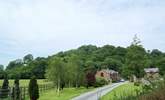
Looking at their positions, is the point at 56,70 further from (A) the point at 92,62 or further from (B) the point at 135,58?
(A) the point at 92,62

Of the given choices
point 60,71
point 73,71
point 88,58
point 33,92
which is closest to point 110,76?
point 88,58

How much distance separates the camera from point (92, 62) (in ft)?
436

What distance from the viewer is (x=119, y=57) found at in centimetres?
15062

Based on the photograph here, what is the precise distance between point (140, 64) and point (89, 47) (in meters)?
85.1

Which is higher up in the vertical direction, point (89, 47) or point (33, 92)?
point (89, 47)

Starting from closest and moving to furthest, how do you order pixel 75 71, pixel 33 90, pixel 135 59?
1. pixel 33 90
2. pixel 135 59
3. pixel 75 71

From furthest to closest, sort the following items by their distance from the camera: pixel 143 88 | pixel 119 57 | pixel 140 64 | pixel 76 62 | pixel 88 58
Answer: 1. pixel 119 57
2. pixel 88 58
3. pixel 76 62
4. pixel 140 64
5. pixel 143 88

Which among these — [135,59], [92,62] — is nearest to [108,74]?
[92,62]

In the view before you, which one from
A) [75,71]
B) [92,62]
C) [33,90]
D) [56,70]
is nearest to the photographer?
[33,90]

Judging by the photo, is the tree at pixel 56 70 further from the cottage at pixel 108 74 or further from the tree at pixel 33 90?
the cottage at pixel 108 74

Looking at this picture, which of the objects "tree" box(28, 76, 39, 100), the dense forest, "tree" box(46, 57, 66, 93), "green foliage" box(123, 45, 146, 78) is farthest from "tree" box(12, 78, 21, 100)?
"green foliage" box(123, 45, 146, 78)

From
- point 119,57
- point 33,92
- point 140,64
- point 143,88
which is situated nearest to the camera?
point 143,88

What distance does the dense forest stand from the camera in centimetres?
5668

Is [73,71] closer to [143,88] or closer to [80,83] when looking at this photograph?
[80,83]
